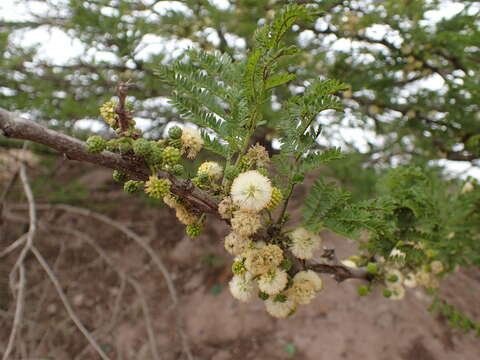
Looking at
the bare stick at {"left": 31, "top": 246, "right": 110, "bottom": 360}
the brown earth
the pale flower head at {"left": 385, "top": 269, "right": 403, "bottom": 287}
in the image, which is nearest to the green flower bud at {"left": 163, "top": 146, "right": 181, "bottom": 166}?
the pale flower head at {"left": 385, "top": 269, "right": 403, "bottom": 287}

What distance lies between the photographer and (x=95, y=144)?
80 centimetres

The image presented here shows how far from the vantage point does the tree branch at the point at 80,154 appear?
75 cm

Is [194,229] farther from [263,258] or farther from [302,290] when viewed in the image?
[302,290]

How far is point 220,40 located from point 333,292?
9.82 ft

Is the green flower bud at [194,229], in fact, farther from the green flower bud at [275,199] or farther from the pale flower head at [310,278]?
the pale flower head at [310,278]

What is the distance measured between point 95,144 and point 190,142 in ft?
0.98

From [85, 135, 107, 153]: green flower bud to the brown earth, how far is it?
2546 millimetres

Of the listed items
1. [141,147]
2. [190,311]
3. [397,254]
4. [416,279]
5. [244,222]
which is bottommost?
[190,311]

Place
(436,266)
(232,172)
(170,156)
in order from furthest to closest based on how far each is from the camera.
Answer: (436,266), (232,172), (170,156)

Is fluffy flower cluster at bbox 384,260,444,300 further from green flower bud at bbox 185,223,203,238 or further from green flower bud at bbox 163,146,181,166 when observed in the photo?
green flower bud at bbox 163,146,181,166

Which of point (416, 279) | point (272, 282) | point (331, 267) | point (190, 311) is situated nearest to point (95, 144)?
point (272, 282)

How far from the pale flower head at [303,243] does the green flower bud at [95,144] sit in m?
0.65

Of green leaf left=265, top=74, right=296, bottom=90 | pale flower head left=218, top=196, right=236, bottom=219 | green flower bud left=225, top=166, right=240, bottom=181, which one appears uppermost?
green leaf left=265, top=74, right=296, bottom=90

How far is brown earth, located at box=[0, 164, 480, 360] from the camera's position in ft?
11.6
